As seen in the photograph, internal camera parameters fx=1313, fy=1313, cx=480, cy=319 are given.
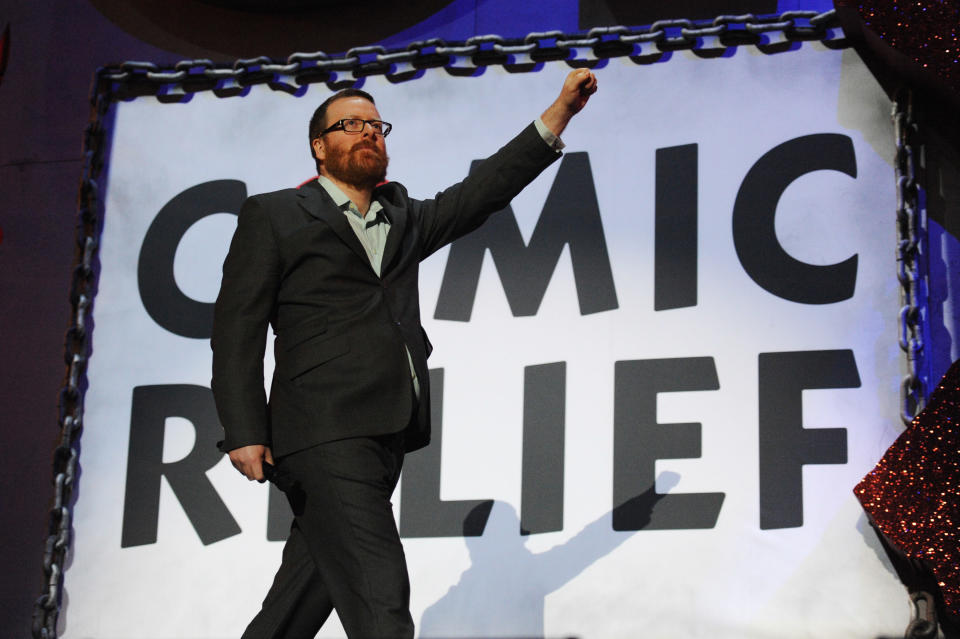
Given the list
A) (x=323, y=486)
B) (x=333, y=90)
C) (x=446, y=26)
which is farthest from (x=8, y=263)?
(x=323, y=486)

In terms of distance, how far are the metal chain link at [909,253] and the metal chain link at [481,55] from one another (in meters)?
0.25

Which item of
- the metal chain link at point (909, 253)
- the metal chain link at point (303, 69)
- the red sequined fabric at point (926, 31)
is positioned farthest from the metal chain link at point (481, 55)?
the metal chain link at point (909, 253)

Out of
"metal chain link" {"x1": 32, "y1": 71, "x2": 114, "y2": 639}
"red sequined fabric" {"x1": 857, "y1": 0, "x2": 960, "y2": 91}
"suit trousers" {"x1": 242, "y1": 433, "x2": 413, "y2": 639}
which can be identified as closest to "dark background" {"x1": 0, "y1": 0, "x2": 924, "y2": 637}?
"metal chain link" {"x1": 32, "y1": 71, "x2": 114, "y2": 639}

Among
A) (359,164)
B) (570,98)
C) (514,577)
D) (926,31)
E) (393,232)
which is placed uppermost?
(926,31)

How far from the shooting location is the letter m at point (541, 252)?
3.02 metres

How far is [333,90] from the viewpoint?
329 cm

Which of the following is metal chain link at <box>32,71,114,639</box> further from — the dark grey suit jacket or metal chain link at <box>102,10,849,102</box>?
the dark grey suit jacket

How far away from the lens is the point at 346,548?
6.62 feet

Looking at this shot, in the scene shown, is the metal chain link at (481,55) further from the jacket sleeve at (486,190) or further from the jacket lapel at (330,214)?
the jacket lapel at (330,214)

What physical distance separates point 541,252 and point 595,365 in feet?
1.01

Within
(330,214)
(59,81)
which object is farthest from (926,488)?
(59,81)

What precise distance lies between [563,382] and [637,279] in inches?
11.3

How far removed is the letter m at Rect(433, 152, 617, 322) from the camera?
302cm

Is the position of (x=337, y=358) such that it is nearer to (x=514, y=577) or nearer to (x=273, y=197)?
(x=273, y=197)
